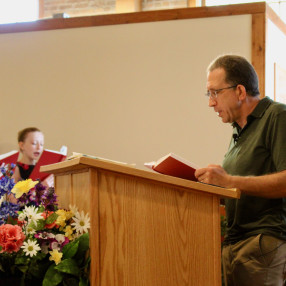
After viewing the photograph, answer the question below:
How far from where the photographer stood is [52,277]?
1890 mm

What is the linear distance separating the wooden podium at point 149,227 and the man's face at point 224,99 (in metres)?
0.67

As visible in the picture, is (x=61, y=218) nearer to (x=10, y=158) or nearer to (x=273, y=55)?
(x=10, y=158)

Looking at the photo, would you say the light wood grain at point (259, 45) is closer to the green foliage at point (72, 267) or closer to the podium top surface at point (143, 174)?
the podium top surface at point (143, 174)

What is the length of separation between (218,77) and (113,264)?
105cm

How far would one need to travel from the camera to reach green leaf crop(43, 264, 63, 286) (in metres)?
1.87

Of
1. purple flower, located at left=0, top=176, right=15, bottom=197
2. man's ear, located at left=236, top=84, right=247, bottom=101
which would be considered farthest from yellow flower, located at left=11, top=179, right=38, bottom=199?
man's ear, located at left=236, top=84, right=247, bottom=101

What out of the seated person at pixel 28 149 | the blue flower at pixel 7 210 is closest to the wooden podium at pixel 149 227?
the blue flower at pixel 7 210

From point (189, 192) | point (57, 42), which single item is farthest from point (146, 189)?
point (57, 42)

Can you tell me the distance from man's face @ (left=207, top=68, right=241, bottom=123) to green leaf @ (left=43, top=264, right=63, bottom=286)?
1031mm

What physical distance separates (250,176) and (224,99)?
1.38 feet

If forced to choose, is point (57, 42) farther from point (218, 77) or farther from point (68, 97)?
point (218, 77)

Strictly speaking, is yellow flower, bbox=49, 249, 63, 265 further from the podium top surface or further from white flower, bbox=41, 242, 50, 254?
the podium top surface

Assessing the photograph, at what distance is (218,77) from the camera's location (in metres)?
2.52

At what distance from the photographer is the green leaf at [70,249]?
6.24 ft
